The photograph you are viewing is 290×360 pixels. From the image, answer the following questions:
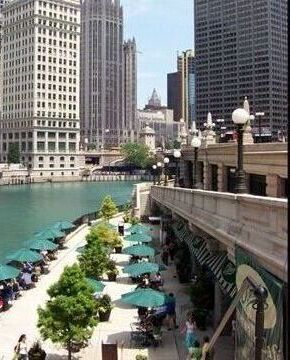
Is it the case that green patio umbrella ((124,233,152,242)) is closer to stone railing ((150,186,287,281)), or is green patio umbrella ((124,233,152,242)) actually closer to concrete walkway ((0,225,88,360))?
concrete walkway ((0,225,88,360))

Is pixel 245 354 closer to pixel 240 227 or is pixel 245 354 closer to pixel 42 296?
pixel 240 227

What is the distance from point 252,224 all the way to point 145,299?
1019 cm

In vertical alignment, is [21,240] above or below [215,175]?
below

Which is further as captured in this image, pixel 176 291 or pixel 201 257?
pixel 176 291

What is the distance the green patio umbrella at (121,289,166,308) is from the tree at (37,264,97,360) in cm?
302

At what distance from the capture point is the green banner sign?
10.2 metres

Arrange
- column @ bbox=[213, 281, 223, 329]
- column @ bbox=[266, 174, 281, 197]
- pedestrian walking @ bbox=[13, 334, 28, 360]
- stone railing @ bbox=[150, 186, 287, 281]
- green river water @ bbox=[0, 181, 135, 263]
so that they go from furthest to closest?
green river water @ bbox=[0, 181, 135, 263] < column @ bbox=[213, 281, 223, 329] < column @ bbox=[266, 174, 281, 197] < pedestrian walking @ bbox=[13, 334, 28, 360] < stone railing @ bbox=[150, 186, 287, 281]

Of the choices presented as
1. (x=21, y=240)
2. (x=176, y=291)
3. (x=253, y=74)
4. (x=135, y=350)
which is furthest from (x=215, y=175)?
(x=253, y=74)

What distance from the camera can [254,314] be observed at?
35.9 ft

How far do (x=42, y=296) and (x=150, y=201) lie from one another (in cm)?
3570

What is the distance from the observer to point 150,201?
6425 cm

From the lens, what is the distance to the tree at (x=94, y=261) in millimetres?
30719

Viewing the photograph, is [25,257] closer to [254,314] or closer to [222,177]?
[222,177]

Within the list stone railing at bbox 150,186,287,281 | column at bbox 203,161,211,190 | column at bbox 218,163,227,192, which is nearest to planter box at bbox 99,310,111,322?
stone railing at bbox 150,186,287,281
